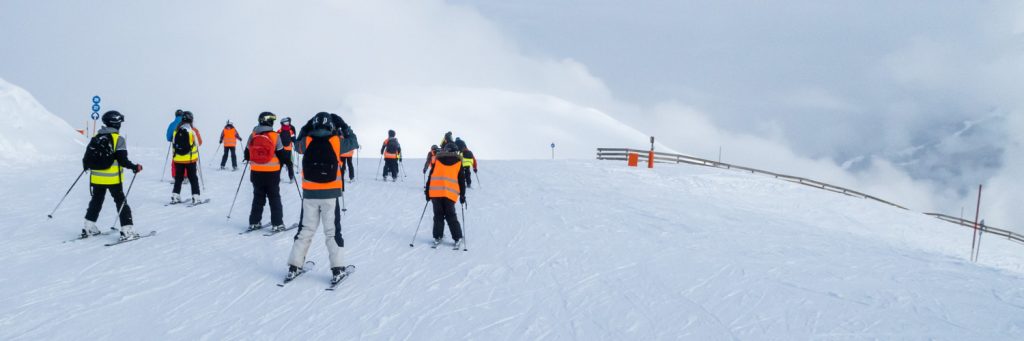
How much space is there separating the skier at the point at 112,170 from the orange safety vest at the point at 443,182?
4.00 metres

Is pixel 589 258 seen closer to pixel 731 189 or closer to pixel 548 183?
pixel 548 183

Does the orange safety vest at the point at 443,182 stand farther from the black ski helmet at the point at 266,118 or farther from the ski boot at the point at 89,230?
the ski boot at the point at 89,230

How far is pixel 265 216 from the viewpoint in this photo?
10.2m

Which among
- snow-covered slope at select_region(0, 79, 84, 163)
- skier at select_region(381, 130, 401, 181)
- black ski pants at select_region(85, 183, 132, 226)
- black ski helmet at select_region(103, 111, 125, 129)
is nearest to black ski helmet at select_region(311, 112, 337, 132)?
black ski helmet at select_region(103, 111, 125, 129)

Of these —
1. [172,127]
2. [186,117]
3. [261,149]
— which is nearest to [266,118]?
[261,149]

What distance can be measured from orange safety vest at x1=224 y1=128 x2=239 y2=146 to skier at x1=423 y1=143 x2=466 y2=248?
10041 mm

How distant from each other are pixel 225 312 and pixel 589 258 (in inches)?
193

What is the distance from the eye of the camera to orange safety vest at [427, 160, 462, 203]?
8.28 meters

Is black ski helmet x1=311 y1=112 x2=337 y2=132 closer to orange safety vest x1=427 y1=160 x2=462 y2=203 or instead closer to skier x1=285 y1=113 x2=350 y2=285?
skier x1=285 y1=113 x2=350 y2=285

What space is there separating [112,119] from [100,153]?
49cm

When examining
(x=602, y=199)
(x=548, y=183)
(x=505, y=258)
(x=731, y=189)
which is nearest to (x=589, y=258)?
(x=505, y=258)

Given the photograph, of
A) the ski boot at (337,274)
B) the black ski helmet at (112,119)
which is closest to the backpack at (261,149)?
the black ski helmet at (112,119)

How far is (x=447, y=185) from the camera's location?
8.29 metres

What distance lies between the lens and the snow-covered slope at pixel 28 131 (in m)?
20.4
